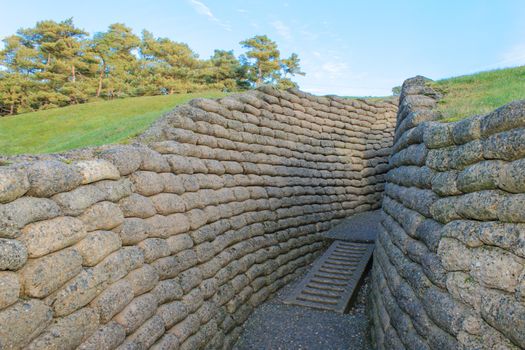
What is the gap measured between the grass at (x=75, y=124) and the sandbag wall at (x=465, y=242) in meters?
7.17

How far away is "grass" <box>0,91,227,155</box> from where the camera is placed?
9.50 metres

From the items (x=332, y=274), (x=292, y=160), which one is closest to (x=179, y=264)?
(x=332, y=274)

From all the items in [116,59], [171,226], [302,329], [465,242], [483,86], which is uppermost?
[116,59]

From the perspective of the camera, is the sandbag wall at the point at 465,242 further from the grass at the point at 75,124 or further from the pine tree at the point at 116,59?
the pine tree at the point at 116,59

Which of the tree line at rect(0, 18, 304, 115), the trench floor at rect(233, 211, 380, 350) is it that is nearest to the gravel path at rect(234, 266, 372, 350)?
the trench floor at rect(233, 211, 380, 350)

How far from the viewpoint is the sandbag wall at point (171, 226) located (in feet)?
7.59

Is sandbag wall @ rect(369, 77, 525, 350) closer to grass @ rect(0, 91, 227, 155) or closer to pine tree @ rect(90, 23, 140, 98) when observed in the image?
grass @ rect(0, 91, 227, 155)

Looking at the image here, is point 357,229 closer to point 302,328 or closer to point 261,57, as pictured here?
point 302,328

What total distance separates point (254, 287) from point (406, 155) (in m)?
3.26

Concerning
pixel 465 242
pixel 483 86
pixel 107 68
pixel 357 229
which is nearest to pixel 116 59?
pixel 107 68

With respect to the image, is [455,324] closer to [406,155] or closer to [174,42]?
[406,155]

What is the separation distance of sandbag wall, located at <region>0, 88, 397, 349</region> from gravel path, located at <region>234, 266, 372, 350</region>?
0.85 feet

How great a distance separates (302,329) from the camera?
5.17m

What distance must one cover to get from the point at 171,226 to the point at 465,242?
3.00 metres
